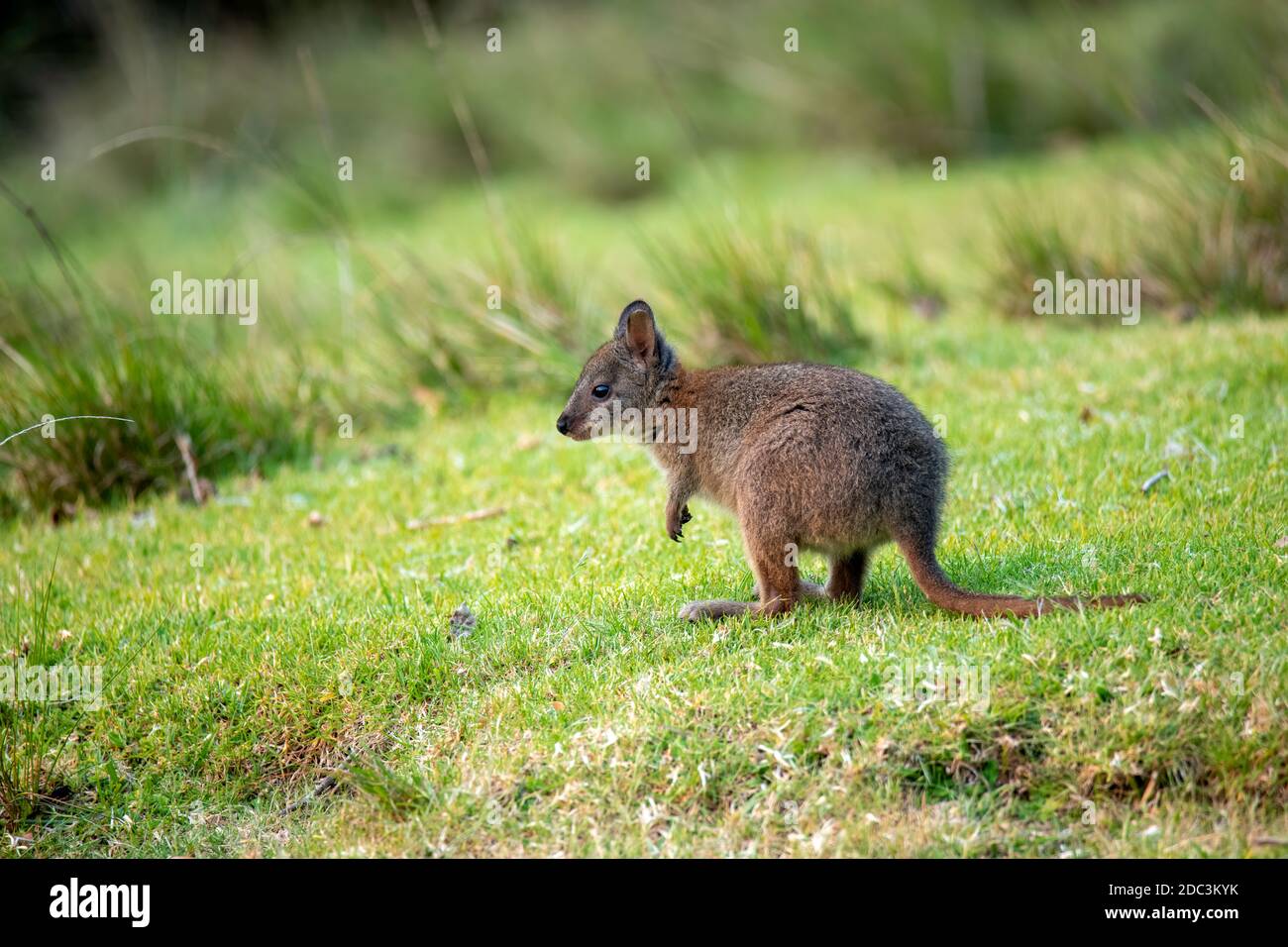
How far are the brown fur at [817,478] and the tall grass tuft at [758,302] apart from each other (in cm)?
317

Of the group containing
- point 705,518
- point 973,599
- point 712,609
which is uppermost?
point 705,518

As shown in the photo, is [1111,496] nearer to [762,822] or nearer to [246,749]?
[762,822]

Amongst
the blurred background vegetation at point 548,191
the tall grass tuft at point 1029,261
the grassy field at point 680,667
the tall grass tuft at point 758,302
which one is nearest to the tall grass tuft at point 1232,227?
the blurred background vegetation at point 548,191

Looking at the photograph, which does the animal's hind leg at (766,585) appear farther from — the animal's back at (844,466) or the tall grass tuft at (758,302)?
the tall grass tuft at (758,302)

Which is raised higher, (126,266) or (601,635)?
(126,266)

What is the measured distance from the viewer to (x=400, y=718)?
5.07 metres

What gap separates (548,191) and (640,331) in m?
11.6

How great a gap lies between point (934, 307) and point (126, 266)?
7.16 metres

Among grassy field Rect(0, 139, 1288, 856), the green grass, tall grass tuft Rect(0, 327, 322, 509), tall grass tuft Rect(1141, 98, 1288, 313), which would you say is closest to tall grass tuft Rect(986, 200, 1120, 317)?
tall grass tuft Rect(1141, 98, 1288, 313)

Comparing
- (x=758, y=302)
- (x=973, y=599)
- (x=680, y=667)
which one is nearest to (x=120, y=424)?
(x=758, y=302)

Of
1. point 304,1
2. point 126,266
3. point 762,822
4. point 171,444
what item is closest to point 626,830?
point 762,822

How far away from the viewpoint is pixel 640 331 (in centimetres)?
577

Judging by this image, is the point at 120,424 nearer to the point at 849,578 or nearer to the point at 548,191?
the point at 849,578

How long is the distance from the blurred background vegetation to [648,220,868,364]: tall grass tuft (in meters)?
0.03
